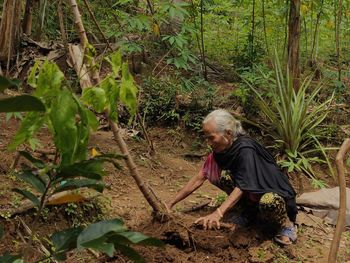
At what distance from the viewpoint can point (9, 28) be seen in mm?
5508

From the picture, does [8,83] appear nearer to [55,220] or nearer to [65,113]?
[65,113]

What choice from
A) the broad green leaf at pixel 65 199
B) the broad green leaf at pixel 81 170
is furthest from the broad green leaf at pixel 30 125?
the broad green leaf at pixel 65 199

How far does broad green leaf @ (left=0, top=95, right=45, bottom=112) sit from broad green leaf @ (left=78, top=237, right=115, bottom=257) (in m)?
0.31

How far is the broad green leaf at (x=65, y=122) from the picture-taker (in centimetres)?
135

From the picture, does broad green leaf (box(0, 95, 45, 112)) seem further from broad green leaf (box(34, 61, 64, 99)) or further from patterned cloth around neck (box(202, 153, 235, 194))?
patterned cloth around neck (box(202, 153, 235, 194))

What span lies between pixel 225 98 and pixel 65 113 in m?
4.98

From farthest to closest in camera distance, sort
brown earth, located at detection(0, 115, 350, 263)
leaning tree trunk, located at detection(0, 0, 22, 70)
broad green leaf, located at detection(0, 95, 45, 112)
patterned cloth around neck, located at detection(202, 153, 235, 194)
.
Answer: leaning tree trunk, located at detection(0, 0, 22, 70), patterned cloth around neck, located at detection(202, 153, 235, 194), brown earth, located at detection(0, 115, 350, 263), broad green leaf, located at detection(0, 95, 45, 112)

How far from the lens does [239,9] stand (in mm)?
7441

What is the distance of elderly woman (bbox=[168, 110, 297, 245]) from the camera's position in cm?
354

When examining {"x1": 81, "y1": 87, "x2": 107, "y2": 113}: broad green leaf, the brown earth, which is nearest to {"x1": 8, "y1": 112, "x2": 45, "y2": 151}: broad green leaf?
{"x1": 81, "y1": 87, "x2": 107, "y2": 113}: broad green leaf

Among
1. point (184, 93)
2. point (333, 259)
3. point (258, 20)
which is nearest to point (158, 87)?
point (184, 93)

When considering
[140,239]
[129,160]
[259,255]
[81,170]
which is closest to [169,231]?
[259,255]

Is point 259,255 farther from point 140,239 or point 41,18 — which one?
point 41,18

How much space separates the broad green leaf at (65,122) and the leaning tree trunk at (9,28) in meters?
4.15
